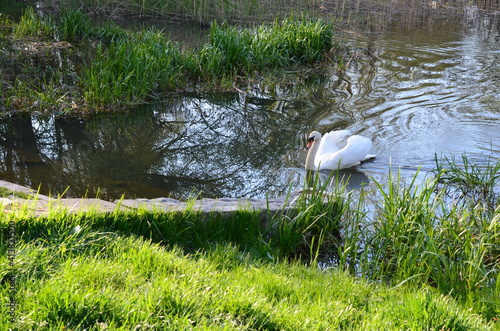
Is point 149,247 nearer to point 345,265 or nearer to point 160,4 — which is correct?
point 345,265

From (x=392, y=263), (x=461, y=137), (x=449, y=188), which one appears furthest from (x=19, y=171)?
(x=461, y=137)

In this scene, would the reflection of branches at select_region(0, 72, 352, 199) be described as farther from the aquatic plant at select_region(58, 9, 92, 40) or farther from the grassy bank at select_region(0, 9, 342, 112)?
the aquatic plant at select_region(58, 9, 92, 40)

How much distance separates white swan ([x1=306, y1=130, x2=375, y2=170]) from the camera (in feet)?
24.8

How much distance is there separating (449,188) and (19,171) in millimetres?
5439

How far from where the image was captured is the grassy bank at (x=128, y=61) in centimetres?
976

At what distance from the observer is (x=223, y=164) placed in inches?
307

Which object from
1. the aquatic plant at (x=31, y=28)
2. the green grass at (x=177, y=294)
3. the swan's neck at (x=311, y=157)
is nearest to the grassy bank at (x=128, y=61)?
the aquatic plant at (x=31, y=28)

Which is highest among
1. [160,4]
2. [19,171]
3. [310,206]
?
[160,4]

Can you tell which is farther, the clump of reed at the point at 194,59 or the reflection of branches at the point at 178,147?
the clump of reed at the point at 194,59

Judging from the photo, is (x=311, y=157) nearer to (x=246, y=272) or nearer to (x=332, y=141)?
(x=332, y=141)

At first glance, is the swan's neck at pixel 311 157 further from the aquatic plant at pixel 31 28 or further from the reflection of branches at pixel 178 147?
the aquatic plant at pixel 31 28

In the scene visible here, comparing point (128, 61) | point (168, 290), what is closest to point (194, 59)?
point (128, 61)

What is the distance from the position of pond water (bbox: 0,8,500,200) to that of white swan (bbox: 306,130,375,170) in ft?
0.69

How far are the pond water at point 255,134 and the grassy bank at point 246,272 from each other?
1.15m
